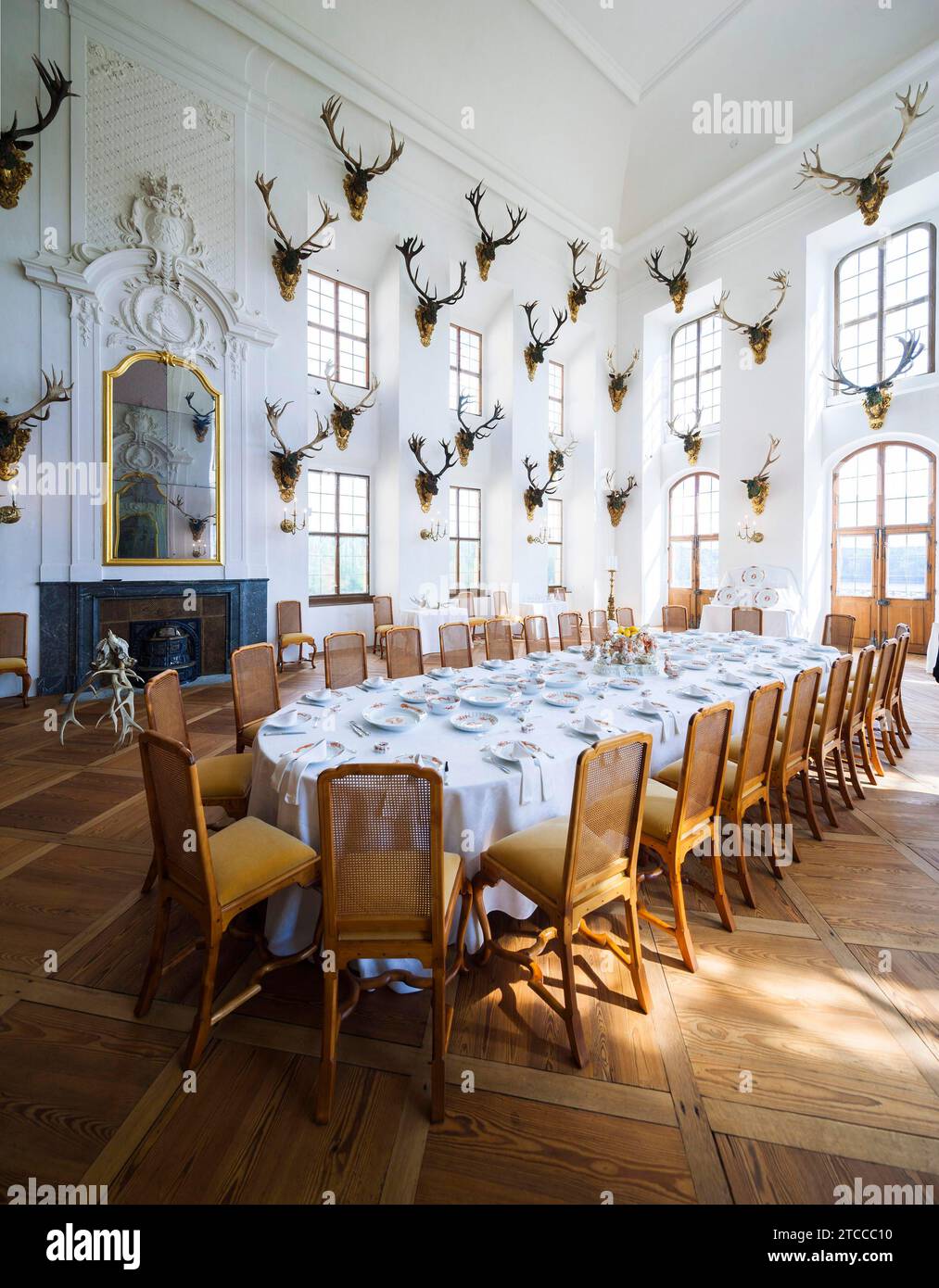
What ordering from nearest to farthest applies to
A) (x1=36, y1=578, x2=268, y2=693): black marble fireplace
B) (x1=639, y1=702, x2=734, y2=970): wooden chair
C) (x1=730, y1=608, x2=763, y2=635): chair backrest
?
(x1=639, y1=702, x2=734, y2=970): wooden chair, (x1=36, y1=578, x2=268, y2=693): black marble fireplace, (x1=730, y1=608, x2=763, y2=635): chair backrest

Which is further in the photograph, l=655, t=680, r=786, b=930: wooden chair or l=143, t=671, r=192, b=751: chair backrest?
l=655, t=680, r=786, b=930: wooden chair

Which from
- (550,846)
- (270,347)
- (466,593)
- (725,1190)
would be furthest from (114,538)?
(725,1190)

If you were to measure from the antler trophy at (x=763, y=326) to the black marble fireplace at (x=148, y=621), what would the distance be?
30.5 ft

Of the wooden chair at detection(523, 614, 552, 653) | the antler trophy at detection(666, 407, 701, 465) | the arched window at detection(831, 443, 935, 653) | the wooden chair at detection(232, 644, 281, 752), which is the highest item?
the antler trophy at detection(666, 407, 701, 465)

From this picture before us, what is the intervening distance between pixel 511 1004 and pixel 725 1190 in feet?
2.58

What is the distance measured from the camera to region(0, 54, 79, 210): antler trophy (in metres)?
5.64

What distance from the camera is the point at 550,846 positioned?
2.04 m

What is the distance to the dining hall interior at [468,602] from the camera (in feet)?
5.39

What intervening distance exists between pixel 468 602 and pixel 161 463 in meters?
5.37

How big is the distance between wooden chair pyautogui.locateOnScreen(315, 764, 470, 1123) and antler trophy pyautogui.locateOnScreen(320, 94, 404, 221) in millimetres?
9769

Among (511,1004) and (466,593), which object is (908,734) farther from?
(466,593)

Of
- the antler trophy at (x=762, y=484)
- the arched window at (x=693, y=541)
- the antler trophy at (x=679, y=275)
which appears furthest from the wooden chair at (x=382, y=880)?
the antler trophy at (x=679, y=275)

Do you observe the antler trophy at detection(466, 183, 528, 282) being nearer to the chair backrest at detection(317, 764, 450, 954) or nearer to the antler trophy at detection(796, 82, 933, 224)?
the antler trophy at detection(796, 82, 933, 224)

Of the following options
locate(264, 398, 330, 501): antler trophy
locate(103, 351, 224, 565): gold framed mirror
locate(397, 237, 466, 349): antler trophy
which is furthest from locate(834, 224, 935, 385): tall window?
locate(103, 351, 224, 565): gold framed mirror
